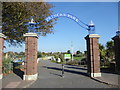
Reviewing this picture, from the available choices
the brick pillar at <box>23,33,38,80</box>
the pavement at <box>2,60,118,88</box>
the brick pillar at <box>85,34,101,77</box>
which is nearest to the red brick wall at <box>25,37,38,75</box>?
the brick pillar at <box>23,33,38,80</box>

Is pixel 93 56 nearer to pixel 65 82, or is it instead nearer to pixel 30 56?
pixel 65 82

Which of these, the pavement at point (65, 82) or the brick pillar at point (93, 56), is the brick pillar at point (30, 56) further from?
the brick pillar at point (93, 56)

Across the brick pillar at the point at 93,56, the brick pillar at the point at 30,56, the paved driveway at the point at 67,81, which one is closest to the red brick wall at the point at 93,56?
the brick pillar at the point at 93,56

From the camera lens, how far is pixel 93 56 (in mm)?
13219

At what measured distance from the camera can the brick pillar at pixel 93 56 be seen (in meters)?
13.0

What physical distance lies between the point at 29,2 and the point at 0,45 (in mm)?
5686

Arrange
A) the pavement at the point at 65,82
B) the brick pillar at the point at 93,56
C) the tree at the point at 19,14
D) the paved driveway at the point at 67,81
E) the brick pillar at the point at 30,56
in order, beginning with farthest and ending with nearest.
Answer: the tree at the point at 19,14
the brick pillar at the point at 93,56
the brick pillar at the point at 30,56
the paved driveway at the point at 67,81
the pavement at the point at 65,82

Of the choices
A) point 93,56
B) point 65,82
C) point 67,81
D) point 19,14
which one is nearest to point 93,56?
point 93,56

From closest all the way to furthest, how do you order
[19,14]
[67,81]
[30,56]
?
[67,81] < [30,56] < [19,14]

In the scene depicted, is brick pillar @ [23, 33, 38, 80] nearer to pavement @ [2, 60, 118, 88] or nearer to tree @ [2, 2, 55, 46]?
pavement @ [2, 60, 118, 88]

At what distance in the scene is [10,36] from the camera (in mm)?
19328

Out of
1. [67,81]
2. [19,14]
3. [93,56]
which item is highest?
[19,14]

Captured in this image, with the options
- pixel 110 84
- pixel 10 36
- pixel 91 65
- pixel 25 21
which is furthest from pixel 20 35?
pixel 110 84

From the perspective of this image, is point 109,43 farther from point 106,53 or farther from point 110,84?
point 110,84
